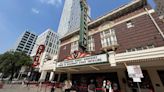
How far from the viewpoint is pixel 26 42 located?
9850 centimetres

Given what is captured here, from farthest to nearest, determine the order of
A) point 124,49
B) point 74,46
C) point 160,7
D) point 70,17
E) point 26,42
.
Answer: point 26,42, point 70,17, point 74,46, point 124,49, point 160,7

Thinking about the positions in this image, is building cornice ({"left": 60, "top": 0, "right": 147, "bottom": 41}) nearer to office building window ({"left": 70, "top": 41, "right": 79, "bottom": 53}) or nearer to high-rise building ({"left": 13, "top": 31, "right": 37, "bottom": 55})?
office building window ({"left": 70, "top": 41, "right": 79, "bottom": 53})

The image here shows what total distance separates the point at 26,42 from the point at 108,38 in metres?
103

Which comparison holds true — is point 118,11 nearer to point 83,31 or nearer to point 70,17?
point 83,31

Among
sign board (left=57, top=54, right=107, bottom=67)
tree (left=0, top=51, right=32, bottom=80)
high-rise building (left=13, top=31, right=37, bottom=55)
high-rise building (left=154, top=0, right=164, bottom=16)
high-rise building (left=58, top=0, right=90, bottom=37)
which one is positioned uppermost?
high-rise building (left=58, top=0, right=90, bottom=37)

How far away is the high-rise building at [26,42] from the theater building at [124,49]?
9425 cm

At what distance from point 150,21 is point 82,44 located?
859cm

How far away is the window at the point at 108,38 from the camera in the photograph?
13056 millimetres

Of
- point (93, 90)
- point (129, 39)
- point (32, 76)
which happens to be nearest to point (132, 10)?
point (129, 39)

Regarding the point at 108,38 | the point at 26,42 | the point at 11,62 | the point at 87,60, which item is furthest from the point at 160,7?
the point at 26,42

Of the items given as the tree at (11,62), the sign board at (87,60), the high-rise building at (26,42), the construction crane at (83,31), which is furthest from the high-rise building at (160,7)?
the high-rise building at (26,42)

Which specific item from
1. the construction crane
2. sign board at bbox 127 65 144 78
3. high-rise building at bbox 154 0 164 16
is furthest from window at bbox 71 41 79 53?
sign board at bbox 127 65 144 78

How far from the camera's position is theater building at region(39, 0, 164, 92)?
884cm

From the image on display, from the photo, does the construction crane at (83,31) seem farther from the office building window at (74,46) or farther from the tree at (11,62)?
the tree at (11,62)
